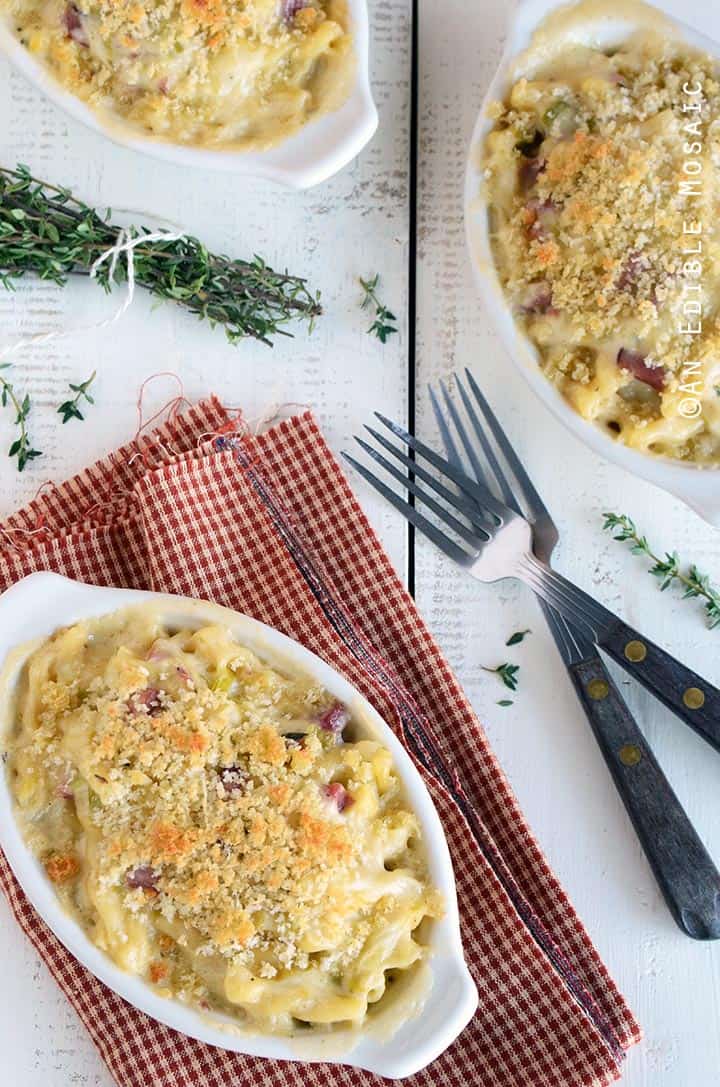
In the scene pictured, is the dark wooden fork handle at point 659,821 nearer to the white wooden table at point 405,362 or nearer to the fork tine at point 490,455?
the white wooden table at point 405,362

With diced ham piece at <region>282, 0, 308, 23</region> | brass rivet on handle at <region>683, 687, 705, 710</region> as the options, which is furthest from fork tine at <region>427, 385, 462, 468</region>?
diced ham piece at <region>282, 0, 308, 23</region>

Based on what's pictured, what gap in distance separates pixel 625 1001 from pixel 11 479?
1513 mm

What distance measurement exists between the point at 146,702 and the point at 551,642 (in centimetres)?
83

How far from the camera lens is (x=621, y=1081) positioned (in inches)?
90.1

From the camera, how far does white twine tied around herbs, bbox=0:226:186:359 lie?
91.5 inches

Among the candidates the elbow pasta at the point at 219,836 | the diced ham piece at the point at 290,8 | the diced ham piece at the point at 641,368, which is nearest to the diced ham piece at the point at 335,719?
the elbow pasta at the point at 219,836

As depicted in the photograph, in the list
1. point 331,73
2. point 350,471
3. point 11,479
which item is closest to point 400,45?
point 331,73

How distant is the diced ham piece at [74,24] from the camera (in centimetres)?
217

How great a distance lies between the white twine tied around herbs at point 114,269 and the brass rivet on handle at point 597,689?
3.72 feet

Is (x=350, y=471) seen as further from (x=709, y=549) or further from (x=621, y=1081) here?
(x=621, y=1081)

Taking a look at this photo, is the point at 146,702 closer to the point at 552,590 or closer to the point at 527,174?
the point at 552,590

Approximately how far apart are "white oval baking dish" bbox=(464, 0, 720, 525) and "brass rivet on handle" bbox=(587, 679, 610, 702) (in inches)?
15.1

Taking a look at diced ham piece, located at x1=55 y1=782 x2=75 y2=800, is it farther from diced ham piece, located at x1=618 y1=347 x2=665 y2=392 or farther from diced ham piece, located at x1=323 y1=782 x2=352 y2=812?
diced ham piece, located at x1=618 y1=347 x2=665 y2=392

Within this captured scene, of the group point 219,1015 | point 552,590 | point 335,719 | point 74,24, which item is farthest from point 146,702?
point 74,24
